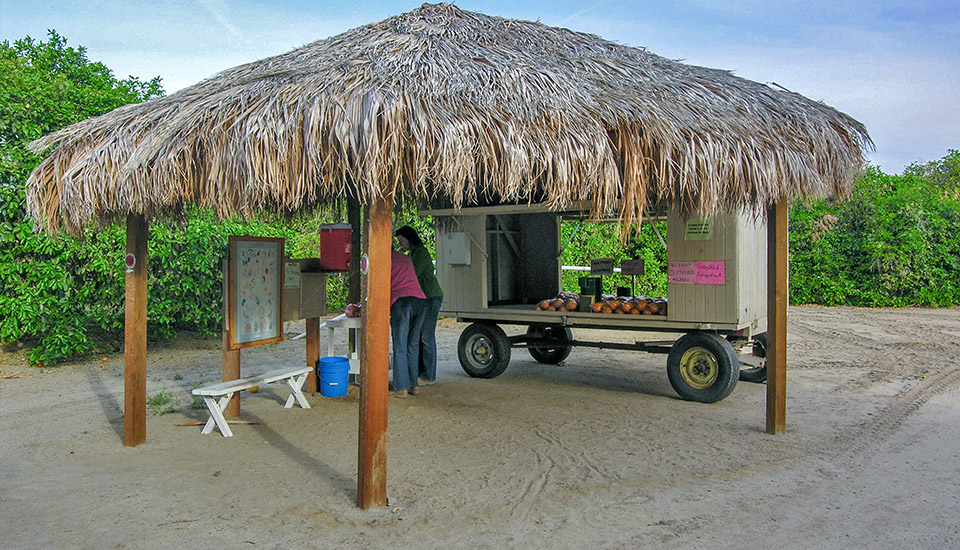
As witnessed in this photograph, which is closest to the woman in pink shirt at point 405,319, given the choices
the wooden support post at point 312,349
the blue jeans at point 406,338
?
the blue jeans at point 406,338

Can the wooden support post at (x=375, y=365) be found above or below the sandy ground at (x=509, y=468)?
above

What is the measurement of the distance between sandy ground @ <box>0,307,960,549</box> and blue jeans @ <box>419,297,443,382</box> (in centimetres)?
33

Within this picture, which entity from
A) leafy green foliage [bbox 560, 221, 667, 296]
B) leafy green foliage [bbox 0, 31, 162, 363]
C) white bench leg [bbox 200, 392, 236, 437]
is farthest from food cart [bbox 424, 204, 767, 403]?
leafy green foliage [bbox 0, 31, 162, 363]

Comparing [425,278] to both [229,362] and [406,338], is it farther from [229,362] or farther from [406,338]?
[229,362]

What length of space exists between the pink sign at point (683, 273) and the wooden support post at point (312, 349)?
3.69m

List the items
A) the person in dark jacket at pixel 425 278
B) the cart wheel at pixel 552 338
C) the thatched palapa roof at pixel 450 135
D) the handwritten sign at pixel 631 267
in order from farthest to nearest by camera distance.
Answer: the cart wheel at pixel 552 338 → the handwritten sign at pixel 631 267 → the person in dark jacket at pixel 425 278 → the thatched palapa roof at pixel 450 135

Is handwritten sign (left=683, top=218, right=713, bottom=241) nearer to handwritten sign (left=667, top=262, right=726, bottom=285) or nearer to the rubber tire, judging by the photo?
handwritten sign (left=667, top=262, right=726, bottom=285)

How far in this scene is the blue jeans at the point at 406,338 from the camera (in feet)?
24.0

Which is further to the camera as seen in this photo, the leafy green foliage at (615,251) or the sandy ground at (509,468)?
the leafy green foliage at (615,251)

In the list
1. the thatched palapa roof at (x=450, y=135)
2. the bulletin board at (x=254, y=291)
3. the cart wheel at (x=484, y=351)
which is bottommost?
the cart wheel at (x=484, y=351)

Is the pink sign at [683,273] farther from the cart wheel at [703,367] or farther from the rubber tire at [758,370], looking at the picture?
the rubber tire at [758,370]

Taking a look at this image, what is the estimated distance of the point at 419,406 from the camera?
7.12 metres

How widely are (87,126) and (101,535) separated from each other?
10.4 ft

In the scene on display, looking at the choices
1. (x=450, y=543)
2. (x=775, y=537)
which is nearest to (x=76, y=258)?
(x=450, y=543)
